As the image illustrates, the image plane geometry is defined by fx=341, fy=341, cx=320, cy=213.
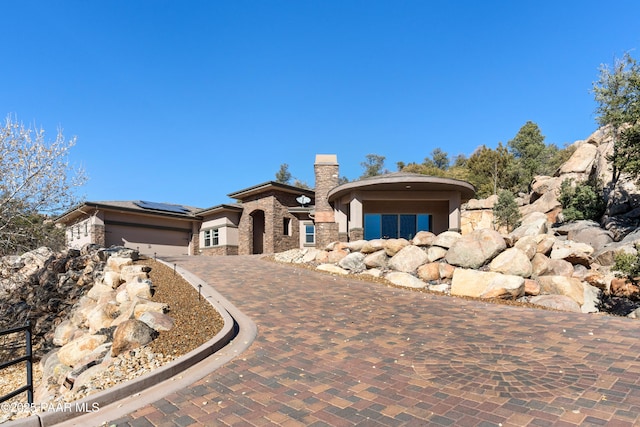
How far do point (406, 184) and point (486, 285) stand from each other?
23.5ft

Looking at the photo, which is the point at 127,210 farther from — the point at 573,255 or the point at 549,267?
the point at 573,255

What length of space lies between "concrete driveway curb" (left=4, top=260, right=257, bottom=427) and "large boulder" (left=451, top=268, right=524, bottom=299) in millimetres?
6122

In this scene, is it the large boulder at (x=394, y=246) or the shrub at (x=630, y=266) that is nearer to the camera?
the shrub at (x=630, y=266)

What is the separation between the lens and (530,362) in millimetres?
4488

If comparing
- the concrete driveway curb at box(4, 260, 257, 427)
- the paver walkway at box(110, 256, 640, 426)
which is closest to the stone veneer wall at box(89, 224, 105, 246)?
the paver walkway at box(110, 256, 640, 426)

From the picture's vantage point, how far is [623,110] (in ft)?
49.9

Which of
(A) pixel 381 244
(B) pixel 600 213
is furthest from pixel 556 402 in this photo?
(B) pixel 600 213

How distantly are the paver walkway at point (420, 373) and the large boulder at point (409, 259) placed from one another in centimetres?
406

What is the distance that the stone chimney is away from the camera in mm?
18016

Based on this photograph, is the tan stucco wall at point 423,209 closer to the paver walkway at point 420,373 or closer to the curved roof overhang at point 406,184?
the curved roof overhang at point 406,184

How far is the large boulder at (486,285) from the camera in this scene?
29.1 ft

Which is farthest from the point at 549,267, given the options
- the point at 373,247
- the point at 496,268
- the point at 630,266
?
the point at 373,247

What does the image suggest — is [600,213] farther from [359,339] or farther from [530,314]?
[359,339]

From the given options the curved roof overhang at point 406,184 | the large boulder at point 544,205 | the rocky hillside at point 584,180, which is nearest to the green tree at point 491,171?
the rocky hillside at point 584,180
